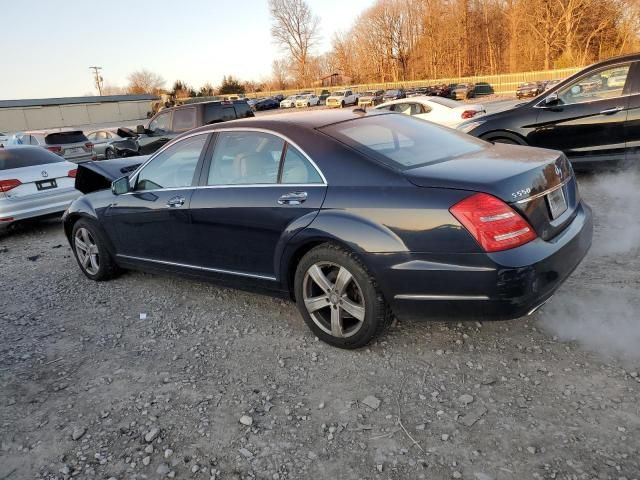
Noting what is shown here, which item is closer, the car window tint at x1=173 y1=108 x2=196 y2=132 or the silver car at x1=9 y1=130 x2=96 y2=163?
the car window tint at x1=173 y1=108 x2=196 y2=132

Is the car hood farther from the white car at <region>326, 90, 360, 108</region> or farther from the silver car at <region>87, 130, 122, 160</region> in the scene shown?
the white car at <region>326, 90, 360, 108</region>

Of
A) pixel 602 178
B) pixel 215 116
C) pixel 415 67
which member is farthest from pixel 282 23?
pixel 602 178

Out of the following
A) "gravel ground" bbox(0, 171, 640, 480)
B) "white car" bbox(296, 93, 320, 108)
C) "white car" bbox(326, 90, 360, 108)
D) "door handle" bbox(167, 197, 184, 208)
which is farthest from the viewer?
"white car" bbox(296, 93, 320, 108)

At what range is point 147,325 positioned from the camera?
4.11 meters

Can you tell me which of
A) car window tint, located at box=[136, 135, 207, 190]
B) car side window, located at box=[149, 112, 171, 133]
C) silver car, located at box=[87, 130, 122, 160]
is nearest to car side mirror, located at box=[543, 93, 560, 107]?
car window tint, located at box=[136, 135, 207, 190]

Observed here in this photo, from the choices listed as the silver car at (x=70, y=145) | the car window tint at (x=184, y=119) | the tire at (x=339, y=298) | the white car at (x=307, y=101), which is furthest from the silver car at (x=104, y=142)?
the white car at (x=307, y=101)

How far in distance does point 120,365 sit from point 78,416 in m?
0.59

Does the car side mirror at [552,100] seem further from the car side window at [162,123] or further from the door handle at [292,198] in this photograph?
the car side window at [162,123]

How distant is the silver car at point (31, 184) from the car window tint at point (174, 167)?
4.09 meters

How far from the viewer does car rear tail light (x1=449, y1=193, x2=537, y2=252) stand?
8.77 feet

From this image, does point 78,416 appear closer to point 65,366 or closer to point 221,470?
point 65,366

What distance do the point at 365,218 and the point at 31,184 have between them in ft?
22.2

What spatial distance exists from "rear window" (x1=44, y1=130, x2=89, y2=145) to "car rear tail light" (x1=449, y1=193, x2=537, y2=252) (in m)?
15.9

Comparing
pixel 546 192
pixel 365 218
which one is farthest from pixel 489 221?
pixel 365 218
